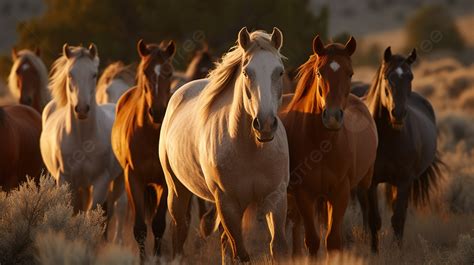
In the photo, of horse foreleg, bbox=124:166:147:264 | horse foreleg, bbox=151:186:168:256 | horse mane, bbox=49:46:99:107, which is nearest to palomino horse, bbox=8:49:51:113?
horse mane, bbox=49:46:99:107

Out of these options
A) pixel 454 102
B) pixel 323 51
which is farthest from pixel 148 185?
pixel 454 102

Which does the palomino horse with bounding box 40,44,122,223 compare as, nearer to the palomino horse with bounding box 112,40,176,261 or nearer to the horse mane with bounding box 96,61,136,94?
the palomino horse with bounding box 112,40,176,261

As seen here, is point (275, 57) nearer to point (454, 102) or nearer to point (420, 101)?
point (420, 101)

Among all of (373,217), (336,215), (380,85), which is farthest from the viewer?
(380,85)

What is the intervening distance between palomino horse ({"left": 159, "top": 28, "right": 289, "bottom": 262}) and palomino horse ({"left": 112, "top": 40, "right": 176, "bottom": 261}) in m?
1.36

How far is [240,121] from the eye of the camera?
5.82 metres

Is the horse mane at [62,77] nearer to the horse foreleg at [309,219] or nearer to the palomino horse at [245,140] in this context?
the palomino horse at [245,140]

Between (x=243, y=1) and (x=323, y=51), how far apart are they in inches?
561

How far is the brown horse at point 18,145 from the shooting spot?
8695 mm

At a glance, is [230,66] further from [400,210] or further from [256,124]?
[400,210]

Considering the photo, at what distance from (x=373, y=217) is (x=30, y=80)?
6.16 m

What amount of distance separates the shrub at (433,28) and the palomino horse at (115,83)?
26901mm

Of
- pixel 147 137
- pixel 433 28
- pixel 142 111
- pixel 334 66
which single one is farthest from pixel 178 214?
pixel 433 28

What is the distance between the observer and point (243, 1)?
67.3ft
